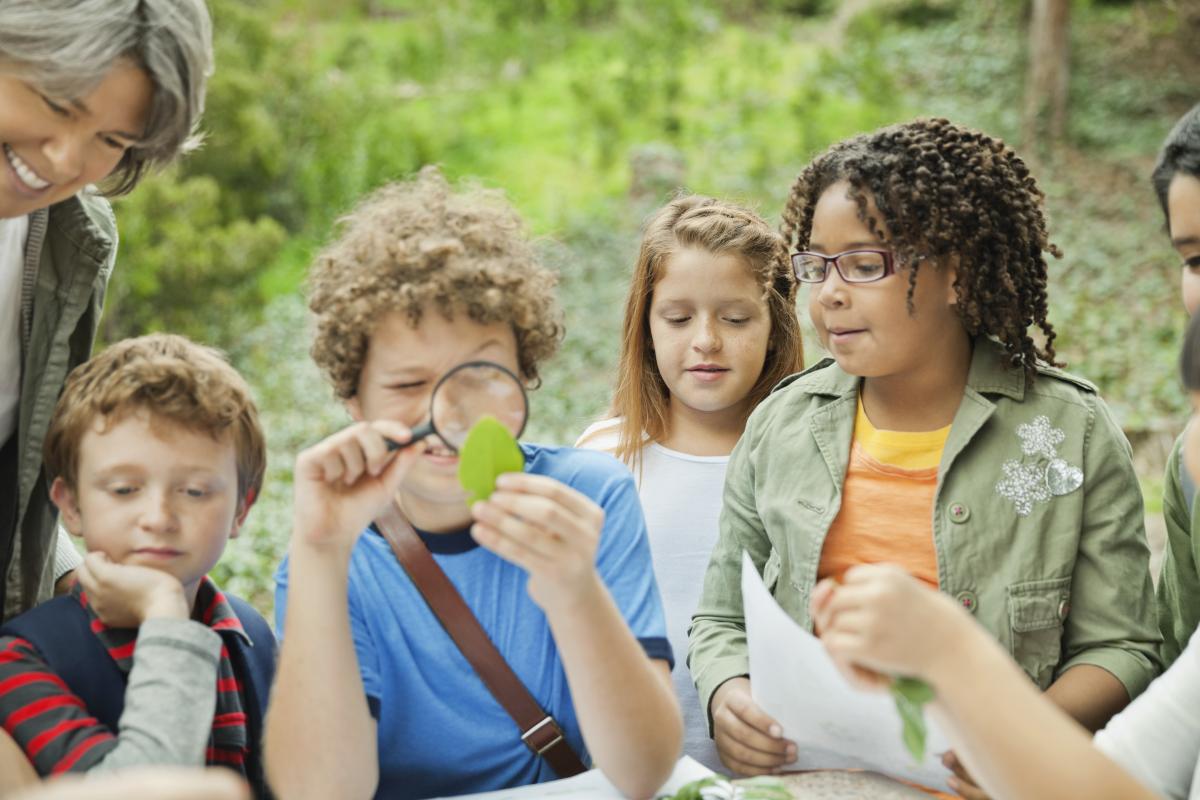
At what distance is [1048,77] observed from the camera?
14.0 metres

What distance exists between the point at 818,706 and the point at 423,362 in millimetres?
992

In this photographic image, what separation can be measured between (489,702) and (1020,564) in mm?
1191

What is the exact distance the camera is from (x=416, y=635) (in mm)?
2406

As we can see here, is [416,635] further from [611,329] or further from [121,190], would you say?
[611,329]

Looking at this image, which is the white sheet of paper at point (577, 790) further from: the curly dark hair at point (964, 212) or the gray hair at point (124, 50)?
the gray hair at point (124, 50)

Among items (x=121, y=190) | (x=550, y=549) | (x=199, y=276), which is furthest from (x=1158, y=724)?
(x=199, y=276)

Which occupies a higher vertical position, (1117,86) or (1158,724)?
(1117,86)

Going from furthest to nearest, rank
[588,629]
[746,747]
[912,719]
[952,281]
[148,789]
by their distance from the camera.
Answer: [952,281] < [746,747] < [588,629] < [912,719] < [148,789]

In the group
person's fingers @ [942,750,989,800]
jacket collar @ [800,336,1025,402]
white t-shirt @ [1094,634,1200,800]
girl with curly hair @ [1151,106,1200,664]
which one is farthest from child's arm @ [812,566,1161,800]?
girl with curly hair @ [1151,106,1200,664]

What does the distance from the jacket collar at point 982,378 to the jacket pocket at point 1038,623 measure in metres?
0.45

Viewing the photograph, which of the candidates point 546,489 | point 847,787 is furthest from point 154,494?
point 847,787

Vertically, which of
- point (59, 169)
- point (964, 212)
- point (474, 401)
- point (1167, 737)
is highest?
point (59, 169)

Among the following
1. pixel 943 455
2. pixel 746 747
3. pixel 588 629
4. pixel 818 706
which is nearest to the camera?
pixel 588 629

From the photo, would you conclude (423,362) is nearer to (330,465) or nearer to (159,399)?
(330,465)
